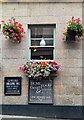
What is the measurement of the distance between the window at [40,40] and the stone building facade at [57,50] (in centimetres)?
22

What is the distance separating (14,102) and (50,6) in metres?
4.07

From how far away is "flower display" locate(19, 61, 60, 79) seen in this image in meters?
11.9

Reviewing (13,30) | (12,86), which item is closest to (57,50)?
(13,30)

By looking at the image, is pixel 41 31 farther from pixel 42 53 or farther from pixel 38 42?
pixel 42 53

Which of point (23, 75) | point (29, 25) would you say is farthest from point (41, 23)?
point (23, 75)

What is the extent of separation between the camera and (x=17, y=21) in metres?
12.3

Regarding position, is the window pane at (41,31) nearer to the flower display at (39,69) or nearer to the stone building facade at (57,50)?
the stone building facade at (57,50)

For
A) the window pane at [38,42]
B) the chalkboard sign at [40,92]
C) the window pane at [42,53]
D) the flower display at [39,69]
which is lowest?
the chalkboard sign at [40,92]

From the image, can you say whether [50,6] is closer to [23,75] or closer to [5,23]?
[5,23]

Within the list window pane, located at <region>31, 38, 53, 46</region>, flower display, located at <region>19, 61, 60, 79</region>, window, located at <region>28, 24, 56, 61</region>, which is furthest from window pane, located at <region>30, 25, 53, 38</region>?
flower display, located at <region>19, 61, 60, 79</region>

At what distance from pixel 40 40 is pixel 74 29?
5.17ft

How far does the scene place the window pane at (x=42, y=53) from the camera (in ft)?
40.5

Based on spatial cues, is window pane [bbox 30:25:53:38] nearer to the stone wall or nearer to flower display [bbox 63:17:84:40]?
the stone wall

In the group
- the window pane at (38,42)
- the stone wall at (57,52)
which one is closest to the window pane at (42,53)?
the window pane at (38,42)
